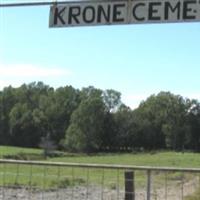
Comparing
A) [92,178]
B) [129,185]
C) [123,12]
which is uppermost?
[123,12]

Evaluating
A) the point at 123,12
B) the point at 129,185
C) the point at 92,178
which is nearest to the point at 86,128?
the point at 92,178

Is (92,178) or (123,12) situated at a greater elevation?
(123,12)

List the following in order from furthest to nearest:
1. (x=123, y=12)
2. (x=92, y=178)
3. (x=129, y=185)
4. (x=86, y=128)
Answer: (x=86, y=128) → (x=92, y=178) → (x=129, y=185) → (x=123, y=12)

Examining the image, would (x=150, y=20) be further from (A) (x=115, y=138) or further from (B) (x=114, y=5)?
(A) (x=115, y=138)

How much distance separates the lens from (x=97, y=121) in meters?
129

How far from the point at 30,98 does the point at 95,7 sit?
149081 millimetres

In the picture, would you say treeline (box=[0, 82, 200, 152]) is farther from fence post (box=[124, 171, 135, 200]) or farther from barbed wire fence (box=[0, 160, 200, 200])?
fence post (box=[124, 171, 135, 200])

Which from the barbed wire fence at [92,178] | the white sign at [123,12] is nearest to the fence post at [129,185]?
the barbed wire fence at [92,178]

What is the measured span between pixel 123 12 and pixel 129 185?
3.17 m

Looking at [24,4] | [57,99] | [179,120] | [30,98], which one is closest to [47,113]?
[57,99]

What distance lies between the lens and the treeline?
5074 inches

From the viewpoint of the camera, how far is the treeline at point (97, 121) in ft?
423

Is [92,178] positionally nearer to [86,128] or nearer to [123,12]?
[123,12]

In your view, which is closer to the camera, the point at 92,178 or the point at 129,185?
the point at 129,185
